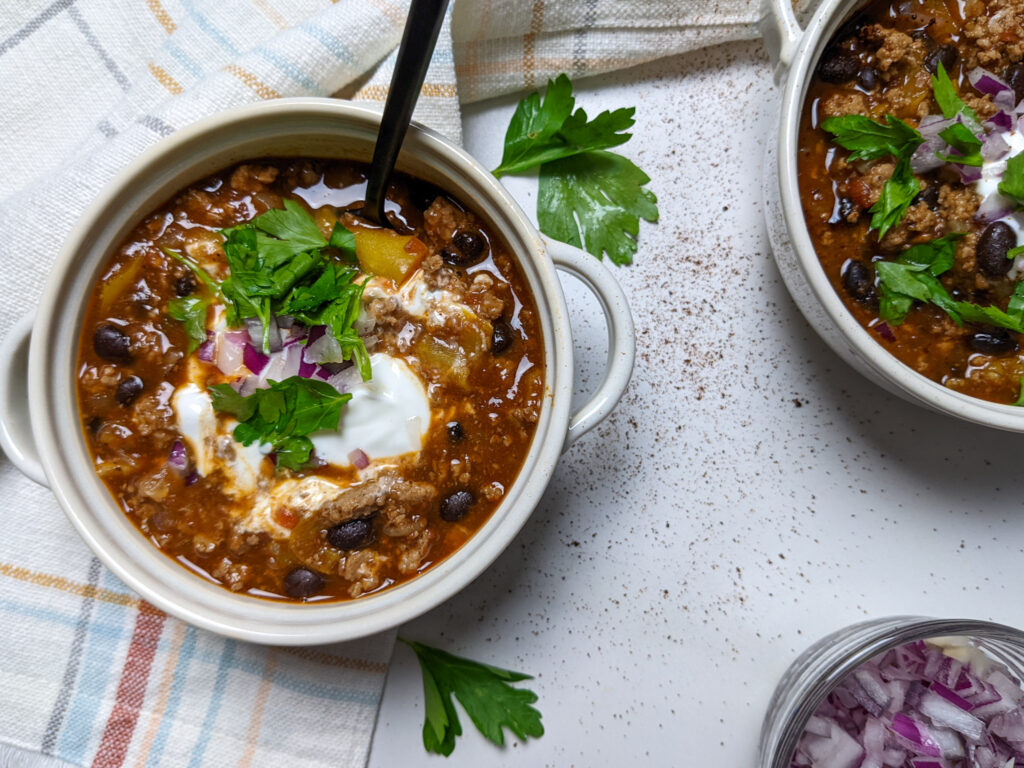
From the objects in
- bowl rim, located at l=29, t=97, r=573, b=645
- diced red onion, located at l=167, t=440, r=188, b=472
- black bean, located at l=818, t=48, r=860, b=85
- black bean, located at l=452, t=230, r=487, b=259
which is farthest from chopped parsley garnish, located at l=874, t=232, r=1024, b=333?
diced red onion, located at l=167, t=440, r=188, b=472

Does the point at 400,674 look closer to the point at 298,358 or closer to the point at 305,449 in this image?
the point at 305,449

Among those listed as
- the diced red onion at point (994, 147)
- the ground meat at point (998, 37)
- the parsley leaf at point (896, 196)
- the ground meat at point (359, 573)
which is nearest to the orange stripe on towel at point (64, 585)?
the ground meat at point (359, 573)

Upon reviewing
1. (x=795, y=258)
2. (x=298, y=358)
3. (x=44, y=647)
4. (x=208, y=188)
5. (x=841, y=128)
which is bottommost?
(x=44, y=647)

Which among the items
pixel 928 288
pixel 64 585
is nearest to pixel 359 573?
pixel 64 585

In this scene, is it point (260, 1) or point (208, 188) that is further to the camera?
point (260, 1)

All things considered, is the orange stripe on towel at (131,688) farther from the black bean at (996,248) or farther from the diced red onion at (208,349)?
the black bean at (996,248)

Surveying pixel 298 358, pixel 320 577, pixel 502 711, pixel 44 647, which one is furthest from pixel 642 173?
pixel 44 647

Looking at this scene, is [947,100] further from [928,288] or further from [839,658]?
[839,658]
